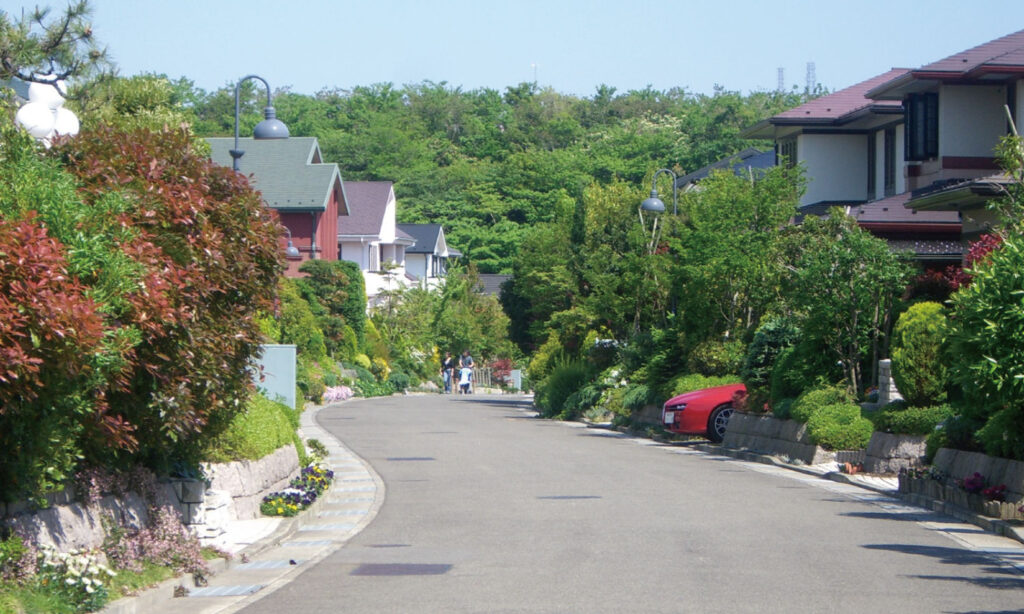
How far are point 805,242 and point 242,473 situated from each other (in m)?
13.8

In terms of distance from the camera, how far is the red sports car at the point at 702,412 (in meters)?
25.2

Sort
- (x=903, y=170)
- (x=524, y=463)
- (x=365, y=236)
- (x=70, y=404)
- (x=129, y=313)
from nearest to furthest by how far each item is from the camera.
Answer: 1. (x=70, y=404)
2. (x=129, y=313)
3. (x=524, y=463)
4. (x=903, y=170)
5. (x=365, y=236)

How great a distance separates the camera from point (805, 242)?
24.0 meters

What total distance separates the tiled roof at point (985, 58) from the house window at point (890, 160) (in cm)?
466

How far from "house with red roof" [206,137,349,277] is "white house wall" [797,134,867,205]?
23.0 metres

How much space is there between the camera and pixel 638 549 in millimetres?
11789

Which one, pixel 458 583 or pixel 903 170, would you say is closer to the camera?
pixel 458 583

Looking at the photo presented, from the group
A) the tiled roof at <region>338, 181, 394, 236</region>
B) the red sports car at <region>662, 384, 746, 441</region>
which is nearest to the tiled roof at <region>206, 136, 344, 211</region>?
the tiled roof at <region>338, 181, 394, 236</region>

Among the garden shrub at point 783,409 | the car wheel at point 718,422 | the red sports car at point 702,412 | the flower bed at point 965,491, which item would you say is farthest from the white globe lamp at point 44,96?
the car wheel at point 718,422

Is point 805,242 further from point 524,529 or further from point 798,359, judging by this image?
point 524,529

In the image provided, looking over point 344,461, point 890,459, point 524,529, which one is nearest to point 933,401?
point 890,459

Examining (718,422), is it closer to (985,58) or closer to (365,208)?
(985,58)

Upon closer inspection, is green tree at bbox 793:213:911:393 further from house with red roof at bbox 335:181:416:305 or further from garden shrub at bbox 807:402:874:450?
house with red roof at bbox 335:181:416:305

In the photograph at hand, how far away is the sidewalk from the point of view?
9586mm
